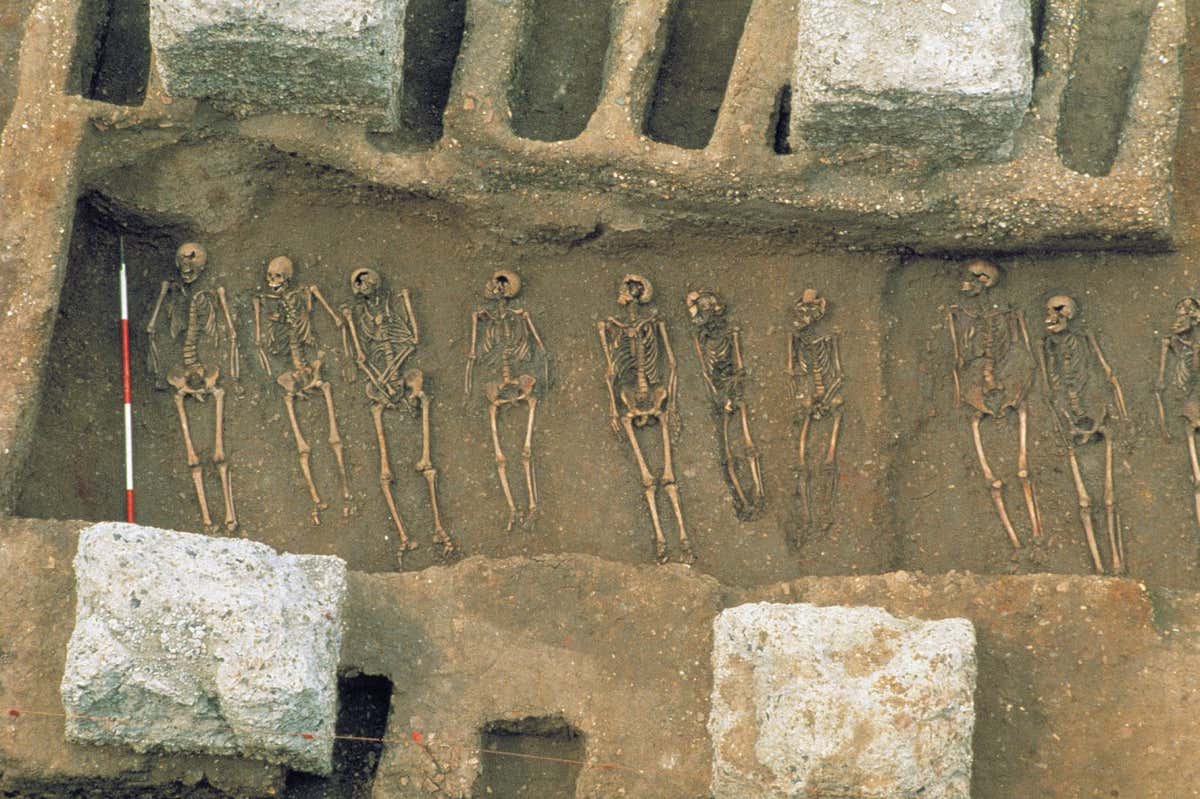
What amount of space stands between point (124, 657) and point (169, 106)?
2.76m

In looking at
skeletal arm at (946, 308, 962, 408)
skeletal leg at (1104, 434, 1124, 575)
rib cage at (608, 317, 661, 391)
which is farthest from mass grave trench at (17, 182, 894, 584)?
skeletal leg at (1104, 434, 1124, 575)

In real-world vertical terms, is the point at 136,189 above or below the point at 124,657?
above

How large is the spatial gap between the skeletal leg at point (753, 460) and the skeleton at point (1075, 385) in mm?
1456

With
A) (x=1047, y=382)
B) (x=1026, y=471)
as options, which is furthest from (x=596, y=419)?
(x=1047, y=382)

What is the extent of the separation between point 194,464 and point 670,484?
230cm

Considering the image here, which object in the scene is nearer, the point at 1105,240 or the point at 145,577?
the point at 145,577

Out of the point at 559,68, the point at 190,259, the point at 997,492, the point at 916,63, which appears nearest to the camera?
the point at 916,63

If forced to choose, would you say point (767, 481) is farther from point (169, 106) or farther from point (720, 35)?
point (169, 106)

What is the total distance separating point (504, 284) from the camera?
34.2 ft

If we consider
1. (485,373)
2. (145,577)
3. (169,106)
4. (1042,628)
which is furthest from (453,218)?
(1042,628)

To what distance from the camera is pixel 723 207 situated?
1009 centimetres

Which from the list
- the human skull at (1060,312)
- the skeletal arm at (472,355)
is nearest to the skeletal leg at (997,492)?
the human skull at (1060,312)

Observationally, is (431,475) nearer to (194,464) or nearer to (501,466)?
(501,466)

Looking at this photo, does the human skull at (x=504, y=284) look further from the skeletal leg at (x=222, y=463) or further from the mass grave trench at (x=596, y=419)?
the skeletal leg at (x=222, y=463)
